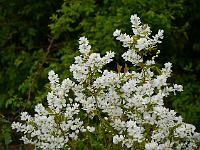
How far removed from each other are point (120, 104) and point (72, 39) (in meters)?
2.45

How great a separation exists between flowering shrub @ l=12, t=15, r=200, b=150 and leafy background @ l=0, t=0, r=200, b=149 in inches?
50.2

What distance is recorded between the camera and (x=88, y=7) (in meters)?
4.75

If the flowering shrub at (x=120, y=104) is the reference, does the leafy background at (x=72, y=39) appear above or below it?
above

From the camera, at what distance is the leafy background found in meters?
4.59

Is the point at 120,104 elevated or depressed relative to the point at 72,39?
→ depressed

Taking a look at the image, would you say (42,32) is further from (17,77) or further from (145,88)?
(145,88)

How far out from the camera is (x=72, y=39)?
525cm

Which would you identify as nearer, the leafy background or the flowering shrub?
the flowering shrub

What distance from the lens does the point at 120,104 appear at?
2.89m

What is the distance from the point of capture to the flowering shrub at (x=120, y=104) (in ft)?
9.08

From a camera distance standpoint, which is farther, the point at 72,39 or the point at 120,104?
the point at 72,39

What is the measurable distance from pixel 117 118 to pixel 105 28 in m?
1.78

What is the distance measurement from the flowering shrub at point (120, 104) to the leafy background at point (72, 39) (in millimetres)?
1274

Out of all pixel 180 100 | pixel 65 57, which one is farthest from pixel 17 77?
pixel 180 100
